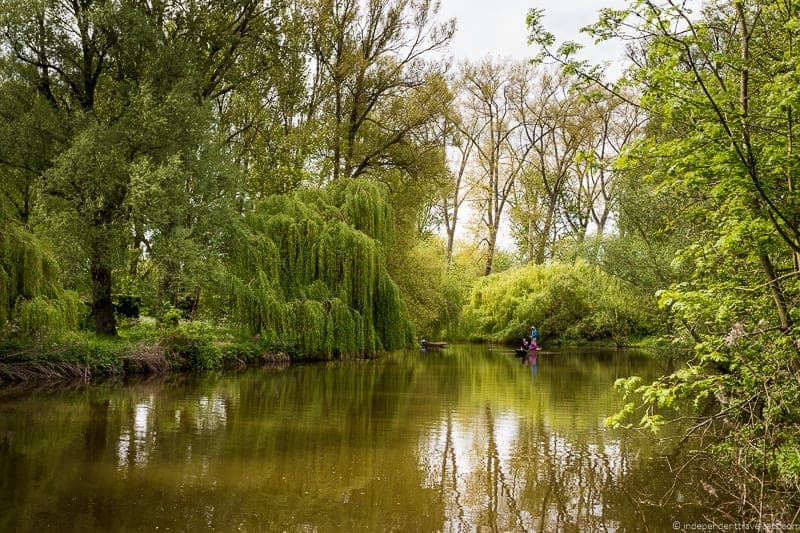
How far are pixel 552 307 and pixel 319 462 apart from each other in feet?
84.2

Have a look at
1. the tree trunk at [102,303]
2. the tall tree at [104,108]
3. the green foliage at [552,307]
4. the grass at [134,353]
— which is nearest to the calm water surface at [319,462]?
the grass at [134,353]

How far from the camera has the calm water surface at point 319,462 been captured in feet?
18.0

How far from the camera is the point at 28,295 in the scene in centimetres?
1251

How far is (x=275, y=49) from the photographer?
20.9 metres

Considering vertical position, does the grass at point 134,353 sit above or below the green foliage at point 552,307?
below

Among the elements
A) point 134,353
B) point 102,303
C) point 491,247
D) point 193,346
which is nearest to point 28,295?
point 134,353

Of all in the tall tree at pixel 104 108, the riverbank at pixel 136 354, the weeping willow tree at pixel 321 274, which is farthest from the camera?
the weeping willow tree at pixel 321 274

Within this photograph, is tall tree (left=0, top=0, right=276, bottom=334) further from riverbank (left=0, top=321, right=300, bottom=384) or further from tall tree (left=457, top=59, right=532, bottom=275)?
tall tree (left=457, top=59, right=532, bottom=275)

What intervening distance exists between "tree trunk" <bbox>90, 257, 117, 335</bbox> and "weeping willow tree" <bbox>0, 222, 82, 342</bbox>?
10.1 feet

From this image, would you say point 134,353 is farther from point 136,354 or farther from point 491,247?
point 491,247

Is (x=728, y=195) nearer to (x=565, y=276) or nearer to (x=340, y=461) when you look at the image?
(x=340, y=461)

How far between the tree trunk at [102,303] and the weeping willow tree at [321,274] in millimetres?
2920

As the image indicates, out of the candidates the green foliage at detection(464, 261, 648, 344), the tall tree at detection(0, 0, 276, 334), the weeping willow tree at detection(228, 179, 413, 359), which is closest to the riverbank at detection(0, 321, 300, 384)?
the weeping willow tree at detection(228, 179, 413, 359)

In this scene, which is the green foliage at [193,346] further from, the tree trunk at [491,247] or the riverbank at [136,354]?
the tree trunk at [491,247]
